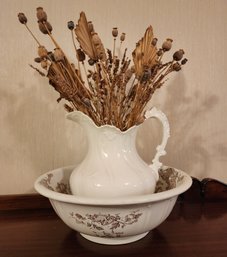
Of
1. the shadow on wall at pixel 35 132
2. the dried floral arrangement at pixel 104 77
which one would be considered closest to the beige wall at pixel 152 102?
the shadow on wall at pixel 35 132

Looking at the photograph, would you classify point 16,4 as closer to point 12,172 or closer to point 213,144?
point 12,172

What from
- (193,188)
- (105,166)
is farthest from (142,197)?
(193,188)

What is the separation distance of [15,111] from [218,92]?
1.71ft

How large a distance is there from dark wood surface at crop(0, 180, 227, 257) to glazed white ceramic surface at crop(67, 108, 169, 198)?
0.09 m

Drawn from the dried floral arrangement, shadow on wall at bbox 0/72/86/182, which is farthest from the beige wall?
the dried floral arrangement

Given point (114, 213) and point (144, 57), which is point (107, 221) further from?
point (144, 57)

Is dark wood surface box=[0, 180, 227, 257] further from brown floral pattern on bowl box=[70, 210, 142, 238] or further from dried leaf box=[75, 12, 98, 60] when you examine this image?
dried leaf box=[75, 12, 98, 60]

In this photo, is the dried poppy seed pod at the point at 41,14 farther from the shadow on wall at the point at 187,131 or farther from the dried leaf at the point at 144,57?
the shadow on wall at the point at 187,131

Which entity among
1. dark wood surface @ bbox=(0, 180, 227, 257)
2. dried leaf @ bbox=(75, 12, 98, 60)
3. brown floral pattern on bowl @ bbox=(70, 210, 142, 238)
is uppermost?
dried leaf @ bbox=(75, 12, 98, 60)

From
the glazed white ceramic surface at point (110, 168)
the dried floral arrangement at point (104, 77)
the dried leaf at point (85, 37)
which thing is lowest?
the glazed white ceramic surface at point (110, 168)

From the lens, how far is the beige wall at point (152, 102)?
73 cm

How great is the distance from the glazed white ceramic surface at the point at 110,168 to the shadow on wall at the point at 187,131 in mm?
227

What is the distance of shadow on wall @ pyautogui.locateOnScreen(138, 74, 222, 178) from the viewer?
79 cm

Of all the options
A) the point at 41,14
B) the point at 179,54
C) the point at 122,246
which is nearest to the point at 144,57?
the point at 179,54
